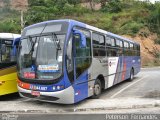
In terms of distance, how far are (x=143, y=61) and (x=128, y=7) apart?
20224 mm

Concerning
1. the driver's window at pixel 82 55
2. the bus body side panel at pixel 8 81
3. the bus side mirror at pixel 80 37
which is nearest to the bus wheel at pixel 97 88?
the driver's window at pixel 82 55

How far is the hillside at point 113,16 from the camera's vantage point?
4272 centimetres

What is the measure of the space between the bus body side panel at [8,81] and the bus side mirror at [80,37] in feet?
10.9

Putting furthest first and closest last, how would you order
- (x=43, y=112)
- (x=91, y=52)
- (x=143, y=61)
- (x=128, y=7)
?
(x=128, y=7) < (x=143, y=61) < (x=91, y=52) < (x=43, y=112)

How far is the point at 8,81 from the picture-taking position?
39.2 feet

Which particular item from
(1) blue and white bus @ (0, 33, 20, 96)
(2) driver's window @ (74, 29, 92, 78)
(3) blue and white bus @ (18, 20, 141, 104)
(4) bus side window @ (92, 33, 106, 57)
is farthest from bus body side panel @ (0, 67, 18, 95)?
(4) bus side window @ (92, 33, 106, 57)

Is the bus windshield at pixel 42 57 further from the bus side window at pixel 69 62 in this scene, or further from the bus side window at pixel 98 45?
the bus side window at pixel 98 45

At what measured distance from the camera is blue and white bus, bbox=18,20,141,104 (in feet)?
31.7

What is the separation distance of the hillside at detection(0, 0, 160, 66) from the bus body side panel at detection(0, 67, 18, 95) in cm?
2725

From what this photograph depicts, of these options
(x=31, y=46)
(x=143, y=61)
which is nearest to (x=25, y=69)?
(x=31, y=46)

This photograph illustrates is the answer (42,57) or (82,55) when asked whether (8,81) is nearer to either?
(42,57)

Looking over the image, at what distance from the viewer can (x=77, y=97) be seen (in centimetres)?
1014

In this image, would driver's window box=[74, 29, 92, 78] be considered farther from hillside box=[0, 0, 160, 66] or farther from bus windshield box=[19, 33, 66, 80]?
hillside box=[0, 0, 160, 66]

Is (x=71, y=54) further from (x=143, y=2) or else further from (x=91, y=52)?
(x=143, y=2)
